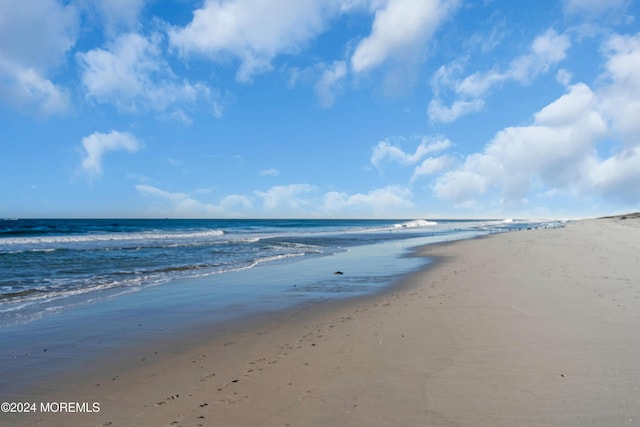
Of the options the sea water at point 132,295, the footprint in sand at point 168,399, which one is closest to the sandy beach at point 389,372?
the footprint in sand at point 168,399

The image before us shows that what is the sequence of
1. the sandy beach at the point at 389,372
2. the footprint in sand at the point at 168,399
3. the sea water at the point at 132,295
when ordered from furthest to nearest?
the sea water at the point at 132,295 → the footprint in sand at the point at 168,399 → the sandy beach at the point at 389,372

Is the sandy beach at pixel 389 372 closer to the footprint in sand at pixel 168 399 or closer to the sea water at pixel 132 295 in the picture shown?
the footprint in sand at pixel 168 399

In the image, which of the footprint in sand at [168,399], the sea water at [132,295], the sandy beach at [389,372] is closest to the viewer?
the sandy beach at [389,372]

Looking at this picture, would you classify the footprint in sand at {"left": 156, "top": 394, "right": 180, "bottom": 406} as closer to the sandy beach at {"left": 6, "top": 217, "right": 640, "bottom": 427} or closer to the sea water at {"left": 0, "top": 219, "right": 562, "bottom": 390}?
the sandy beach at {"left": 6, "top": 217, "right": 640, "bottom": 427}

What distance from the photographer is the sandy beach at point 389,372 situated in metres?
3.83

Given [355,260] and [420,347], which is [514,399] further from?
[355,260]

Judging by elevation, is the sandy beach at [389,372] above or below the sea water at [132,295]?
above

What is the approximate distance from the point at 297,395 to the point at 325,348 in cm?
176

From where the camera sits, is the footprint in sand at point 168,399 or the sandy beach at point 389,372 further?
the footprint in sand at point 168,399

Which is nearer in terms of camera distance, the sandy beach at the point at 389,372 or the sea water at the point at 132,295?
the sandy beach at the point at 389,372

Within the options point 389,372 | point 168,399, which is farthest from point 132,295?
point 389,372

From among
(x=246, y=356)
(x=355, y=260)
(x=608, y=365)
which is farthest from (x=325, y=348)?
(x=355, y=260)

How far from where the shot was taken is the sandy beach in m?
A: 3.83

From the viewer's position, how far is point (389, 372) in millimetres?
4875
